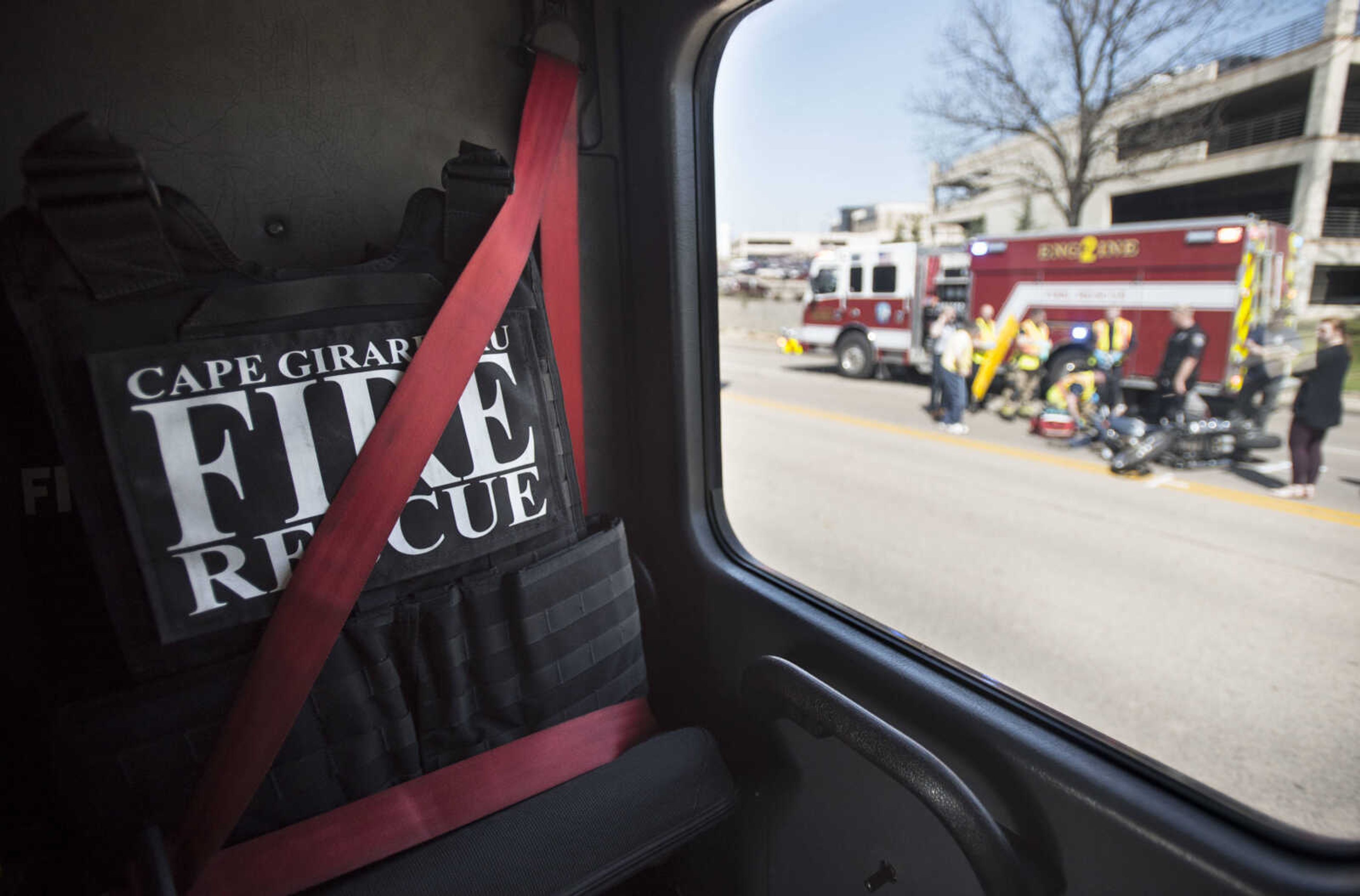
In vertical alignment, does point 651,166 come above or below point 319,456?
above

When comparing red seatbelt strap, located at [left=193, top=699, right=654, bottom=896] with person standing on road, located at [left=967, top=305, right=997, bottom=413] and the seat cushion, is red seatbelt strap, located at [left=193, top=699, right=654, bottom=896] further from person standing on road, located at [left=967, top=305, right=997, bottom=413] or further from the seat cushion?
person standing on road, located at [left=967, top=305, right=997, bottom=413]

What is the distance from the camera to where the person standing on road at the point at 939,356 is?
28.3 ft

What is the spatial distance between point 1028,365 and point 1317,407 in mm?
5041

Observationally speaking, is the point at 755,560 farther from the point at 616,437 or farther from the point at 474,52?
the point at 474,52

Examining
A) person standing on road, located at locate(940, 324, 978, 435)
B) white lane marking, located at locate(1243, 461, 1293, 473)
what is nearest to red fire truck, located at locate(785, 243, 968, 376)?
person standing on road, located at locate(940, 324, 978, 435)

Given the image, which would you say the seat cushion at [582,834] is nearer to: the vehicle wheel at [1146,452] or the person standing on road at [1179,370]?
the vehicle wheel at [1146,452]

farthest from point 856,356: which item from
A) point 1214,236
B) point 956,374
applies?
point 1214,236

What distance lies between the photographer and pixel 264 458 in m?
0.92

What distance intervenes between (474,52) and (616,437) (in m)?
0.78

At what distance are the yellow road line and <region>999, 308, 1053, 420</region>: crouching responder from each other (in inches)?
61.3

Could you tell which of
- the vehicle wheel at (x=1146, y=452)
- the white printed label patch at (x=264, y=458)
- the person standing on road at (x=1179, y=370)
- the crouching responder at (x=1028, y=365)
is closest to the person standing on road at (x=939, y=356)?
the crouching responder at (x=1028, y=365)

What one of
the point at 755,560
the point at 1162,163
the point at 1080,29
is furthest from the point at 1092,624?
the point at 755,560

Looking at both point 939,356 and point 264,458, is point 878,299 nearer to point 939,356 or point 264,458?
point 939,356

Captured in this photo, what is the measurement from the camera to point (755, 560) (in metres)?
1.48
